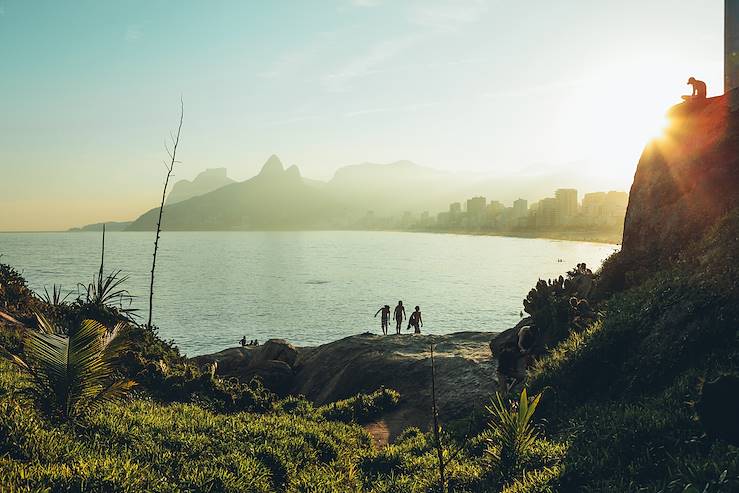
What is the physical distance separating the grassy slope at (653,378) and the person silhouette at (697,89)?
9288mm

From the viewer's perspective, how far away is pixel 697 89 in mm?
22656

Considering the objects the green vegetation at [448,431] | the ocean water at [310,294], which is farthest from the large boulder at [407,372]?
the ocean water at [310,294]

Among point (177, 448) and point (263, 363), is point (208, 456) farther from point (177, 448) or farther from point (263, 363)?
point (263, 363)

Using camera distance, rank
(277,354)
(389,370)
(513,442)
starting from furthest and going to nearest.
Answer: (277,354) → (389,370) → (513,442)

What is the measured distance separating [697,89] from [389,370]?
62.3 feet

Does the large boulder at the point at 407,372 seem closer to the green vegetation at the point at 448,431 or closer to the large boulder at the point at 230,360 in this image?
the green vegetation at the point at 448,431

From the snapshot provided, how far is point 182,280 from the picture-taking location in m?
106

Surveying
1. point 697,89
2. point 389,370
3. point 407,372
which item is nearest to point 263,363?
point 389,370

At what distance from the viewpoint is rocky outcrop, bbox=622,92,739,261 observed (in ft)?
61.1

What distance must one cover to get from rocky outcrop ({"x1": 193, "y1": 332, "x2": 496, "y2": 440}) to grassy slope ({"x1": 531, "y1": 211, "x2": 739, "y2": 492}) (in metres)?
3.96

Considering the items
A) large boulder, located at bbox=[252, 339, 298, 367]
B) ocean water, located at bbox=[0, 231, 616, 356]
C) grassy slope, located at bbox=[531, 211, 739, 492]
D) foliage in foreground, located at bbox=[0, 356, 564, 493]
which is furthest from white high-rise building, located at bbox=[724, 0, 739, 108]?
ocean water, located at bbox=[0, 231, 616, 356]

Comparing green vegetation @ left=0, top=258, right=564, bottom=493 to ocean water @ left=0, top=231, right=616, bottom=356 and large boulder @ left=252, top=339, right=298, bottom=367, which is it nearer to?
large boulder @ left=252, top=339, right=298, bottom=367

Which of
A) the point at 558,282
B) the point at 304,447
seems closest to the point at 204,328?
the point at 558,282

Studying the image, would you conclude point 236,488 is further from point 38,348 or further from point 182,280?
point 182,280
